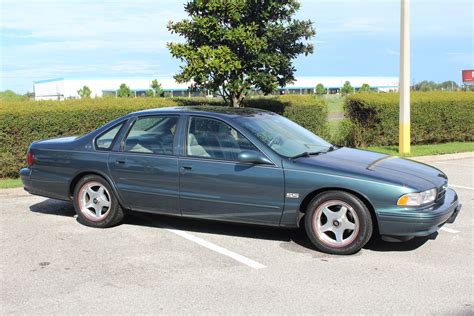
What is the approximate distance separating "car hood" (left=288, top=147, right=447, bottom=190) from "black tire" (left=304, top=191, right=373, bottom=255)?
10.9 inches

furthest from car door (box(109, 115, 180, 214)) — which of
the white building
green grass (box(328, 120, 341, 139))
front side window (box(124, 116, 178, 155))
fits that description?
the white building

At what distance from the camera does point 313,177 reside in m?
5.11

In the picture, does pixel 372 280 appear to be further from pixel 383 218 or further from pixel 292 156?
pixel 292 156

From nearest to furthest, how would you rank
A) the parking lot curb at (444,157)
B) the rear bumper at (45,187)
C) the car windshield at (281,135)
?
the car windshield at (281,135)
the rear bumper at (45,187)
the parking lot curb at (444,157)

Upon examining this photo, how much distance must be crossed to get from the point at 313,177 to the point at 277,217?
58cm

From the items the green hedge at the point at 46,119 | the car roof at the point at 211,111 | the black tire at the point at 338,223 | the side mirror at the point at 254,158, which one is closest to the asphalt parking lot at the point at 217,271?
the black tire at the point at 338,223

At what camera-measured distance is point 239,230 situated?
6039mm

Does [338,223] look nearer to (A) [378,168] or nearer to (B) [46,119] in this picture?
(A) [378,168]

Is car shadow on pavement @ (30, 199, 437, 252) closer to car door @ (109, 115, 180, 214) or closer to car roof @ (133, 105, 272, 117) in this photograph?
car door @ (109, 115, 180, 214)

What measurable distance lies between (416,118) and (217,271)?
11.1 meters

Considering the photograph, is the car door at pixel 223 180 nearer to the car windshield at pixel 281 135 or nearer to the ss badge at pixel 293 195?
the ss badge at pixel 293 195

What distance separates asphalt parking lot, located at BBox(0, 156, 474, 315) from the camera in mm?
3957

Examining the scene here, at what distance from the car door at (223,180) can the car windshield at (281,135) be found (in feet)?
0.77

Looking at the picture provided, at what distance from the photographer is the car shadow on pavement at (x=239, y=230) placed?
543 centimetres
